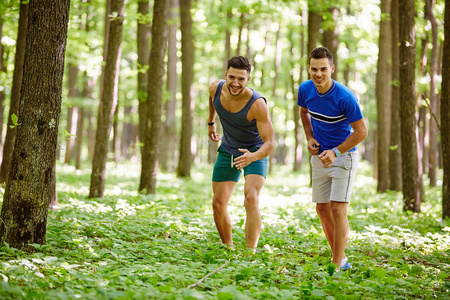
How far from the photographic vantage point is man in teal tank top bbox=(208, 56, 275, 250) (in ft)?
16.3

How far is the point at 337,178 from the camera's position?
15.9 ft

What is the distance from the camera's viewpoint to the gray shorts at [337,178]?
15.8ft

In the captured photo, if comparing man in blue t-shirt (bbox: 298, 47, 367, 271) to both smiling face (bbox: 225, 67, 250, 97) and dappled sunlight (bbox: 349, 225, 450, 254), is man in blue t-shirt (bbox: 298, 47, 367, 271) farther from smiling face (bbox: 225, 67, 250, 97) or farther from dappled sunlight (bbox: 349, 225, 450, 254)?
dappled sunlight (bbox: 349, 225, 450, 254)

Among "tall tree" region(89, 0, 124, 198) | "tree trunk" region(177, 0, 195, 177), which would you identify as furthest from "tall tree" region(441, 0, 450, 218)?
"tree trunk" region(177, 0, 195, 177)

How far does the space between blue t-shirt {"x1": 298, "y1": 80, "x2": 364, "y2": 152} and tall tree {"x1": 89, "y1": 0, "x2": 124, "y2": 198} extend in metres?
4.97

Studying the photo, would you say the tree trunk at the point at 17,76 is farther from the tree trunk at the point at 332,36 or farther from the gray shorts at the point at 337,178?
the tree trunk at the point at 332,36

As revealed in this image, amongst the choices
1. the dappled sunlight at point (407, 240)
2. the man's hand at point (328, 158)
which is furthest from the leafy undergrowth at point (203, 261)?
the man's hand at point (328, 158)

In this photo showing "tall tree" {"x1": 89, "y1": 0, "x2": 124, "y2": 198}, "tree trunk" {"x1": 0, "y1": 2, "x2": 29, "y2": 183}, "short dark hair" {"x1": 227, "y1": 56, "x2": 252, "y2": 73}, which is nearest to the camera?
"short dark hair" {"x1": 227, "y1": 56, "x2": 252, "y2": 73}

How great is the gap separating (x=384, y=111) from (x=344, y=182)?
10.4m

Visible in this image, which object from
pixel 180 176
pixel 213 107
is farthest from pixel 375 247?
pixel 180 176

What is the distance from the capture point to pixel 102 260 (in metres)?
4.35

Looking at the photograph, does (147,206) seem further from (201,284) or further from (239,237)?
(201,284)

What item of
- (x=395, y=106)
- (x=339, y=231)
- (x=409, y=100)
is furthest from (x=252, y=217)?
(x=395, y=106)

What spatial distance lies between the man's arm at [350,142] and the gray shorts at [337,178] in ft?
0.53
